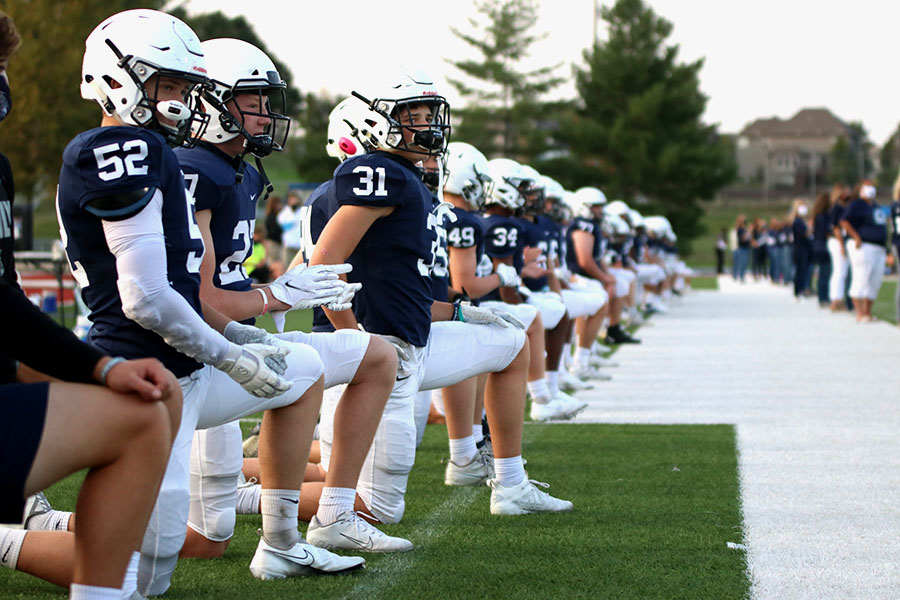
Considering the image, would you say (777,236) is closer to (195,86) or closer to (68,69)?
(68,69)

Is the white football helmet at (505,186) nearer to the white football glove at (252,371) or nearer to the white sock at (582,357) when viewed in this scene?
the white sock at (582,357)

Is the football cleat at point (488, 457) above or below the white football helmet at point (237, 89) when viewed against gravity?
below

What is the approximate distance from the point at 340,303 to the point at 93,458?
137 centimetres

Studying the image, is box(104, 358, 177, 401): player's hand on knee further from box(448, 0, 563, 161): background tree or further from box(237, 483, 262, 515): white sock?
box(448, 0, 563, 161): background tree

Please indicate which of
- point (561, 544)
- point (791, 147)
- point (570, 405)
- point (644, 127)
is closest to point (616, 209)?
point (570, 405)

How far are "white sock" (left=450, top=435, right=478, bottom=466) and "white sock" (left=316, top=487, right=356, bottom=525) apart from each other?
1.38m

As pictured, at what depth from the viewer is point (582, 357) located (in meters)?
10.2

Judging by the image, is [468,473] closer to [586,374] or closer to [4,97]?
[4,97]

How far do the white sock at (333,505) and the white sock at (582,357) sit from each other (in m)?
6.15

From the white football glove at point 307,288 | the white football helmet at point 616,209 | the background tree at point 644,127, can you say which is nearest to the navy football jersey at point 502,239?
the white football glove at point 307,288

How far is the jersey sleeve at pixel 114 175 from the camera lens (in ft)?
9.70

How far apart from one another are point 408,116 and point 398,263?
589 millimetres

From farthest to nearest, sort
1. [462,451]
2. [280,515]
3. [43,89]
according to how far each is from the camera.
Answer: [43,89] < [462,451] < [280,515]

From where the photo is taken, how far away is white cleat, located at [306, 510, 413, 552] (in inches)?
161
